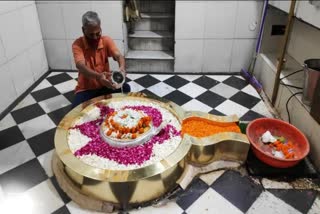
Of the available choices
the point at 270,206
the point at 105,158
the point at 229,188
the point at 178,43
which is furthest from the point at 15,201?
the point at 178,43

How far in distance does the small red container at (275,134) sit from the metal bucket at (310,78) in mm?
360

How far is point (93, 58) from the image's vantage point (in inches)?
102

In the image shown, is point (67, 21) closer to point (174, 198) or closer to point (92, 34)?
point (92, 34)

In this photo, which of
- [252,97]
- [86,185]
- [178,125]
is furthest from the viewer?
[252,97]

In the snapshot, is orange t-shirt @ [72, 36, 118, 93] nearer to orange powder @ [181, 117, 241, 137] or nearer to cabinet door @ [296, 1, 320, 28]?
orange powder @ [181, 117, 241, 137]

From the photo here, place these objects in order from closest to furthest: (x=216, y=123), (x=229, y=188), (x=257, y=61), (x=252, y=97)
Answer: (x=229, y=188) < (x=216, y=123) < (x=252, y=97) < (x=257, y=61)

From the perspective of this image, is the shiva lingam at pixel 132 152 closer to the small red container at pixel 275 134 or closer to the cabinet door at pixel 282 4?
the small red container at pixel 275 134

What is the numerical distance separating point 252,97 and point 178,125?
157 centimetres

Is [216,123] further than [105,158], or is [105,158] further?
[216,123]

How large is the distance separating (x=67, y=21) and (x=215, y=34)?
2180mm

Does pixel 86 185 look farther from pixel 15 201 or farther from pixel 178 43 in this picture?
pixel 178 43

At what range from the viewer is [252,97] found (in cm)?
341

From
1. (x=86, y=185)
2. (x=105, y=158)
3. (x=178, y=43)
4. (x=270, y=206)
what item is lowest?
(x=270, y=206)

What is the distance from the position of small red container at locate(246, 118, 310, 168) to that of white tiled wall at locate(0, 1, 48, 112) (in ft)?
9.18
